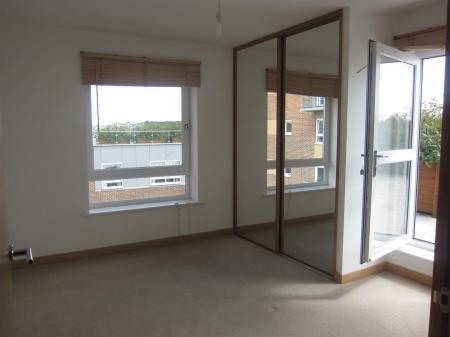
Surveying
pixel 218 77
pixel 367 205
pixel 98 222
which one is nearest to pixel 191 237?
pixel 98 222

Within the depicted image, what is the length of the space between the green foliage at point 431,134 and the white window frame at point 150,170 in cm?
284

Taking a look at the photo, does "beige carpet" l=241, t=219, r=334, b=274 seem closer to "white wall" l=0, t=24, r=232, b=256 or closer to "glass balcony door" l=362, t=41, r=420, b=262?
"glass balcony door" l=362, t=41, r=420, b=262

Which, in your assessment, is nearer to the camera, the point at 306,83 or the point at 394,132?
the point at 394,132

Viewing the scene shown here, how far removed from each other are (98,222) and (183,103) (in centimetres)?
166

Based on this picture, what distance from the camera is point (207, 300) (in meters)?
2.98

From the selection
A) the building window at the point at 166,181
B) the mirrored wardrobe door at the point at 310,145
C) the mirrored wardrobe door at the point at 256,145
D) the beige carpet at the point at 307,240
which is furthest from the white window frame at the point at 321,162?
the building window at the point at 166,181

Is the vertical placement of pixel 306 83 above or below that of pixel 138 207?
above

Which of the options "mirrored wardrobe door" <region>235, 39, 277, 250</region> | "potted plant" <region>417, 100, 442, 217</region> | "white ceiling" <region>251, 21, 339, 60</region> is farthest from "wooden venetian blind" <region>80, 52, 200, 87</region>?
"potted plant" <region>417, 100, 442, 217</region>

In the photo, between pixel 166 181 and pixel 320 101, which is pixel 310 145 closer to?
pixel 320 101

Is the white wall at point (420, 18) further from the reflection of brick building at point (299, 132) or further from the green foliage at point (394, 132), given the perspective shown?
the reflection of brick building at point (299, 132)

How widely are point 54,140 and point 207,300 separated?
216 cm

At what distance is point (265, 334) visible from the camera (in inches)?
98.0

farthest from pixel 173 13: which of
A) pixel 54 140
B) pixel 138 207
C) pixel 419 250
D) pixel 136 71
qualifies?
pixel 419 250

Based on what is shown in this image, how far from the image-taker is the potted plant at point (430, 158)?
15.5ft
